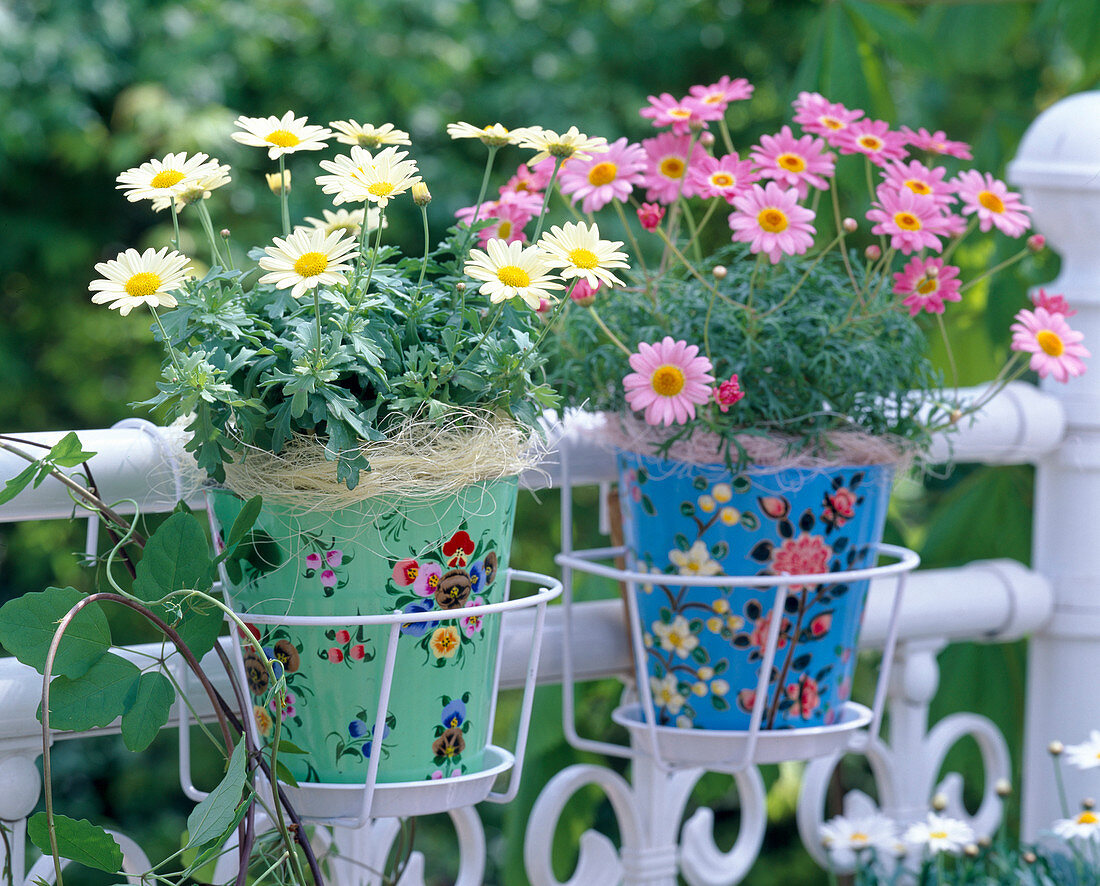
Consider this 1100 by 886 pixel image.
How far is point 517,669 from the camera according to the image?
2.75 feet

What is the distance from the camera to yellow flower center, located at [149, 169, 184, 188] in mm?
583

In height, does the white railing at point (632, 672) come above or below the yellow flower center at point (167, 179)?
below

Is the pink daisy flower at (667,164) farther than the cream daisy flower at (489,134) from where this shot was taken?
Yes

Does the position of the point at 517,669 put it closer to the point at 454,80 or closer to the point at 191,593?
the point at 191,593

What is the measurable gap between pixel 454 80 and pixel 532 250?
262 cm

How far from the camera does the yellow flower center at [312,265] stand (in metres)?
0.54

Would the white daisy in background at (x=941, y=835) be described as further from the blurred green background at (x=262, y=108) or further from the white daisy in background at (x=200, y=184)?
the blurred green background at (x=262, y=108)

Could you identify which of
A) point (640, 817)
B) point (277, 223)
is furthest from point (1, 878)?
point (277, 223)

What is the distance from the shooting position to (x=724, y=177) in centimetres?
73

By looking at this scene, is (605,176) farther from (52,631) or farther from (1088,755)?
(1088,755)

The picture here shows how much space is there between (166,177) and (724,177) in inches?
13.2

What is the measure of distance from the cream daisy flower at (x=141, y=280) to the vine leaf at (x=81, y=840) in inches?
9.5

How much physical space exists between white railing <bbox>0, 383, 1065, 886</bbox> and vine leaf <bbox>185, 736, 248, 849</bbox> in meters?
0.13

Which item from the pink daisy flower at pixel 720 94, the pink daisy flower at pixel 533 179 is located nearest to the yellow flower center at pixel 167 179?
the pink daisy flower at pixel 533 179
